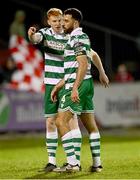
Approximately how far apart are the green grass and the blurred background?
151cm

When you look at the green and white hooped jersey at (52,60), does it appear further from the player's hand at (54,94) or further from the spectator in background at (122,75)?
the spectator in background at (122,75)

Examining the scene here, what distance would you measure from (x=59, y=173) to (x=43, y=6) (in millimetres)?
15352

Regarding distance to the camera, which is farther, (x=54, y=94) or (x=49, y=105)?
(x=49, y=105)

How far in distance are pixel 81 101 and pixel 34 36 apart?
1.14 m

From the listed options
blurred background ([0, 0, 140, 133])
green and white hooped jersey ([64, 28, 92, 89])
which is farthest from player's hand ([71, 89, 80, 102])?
blurred background ([0, 0, 140, 133])

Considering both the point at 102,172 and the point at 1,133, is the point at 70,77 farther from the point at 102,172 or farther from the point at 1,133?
the point at 1,133

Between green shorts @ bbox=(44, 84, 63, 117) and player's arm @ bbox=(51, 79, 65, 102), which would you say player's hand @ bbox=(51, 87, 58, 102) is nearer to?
player's arm @ bbox=(51, 79, 65, 102)

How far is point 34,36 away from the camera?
10.5 meters

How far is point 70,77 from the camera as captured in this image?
10195mm

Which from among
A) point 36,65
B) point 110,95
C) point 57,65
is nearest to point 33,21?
point 36,65

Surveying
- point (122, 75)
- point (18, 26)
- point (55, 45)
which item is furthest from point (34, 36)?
point (122, 75)

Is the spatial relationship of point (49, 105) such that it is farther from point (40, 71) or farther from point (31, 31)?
point (40, 71)

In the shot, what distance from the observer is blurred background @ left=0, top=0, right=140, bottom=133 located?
67.1ft

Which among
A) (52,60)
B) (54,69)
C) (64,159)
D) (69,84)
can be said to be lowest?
(64,159)
